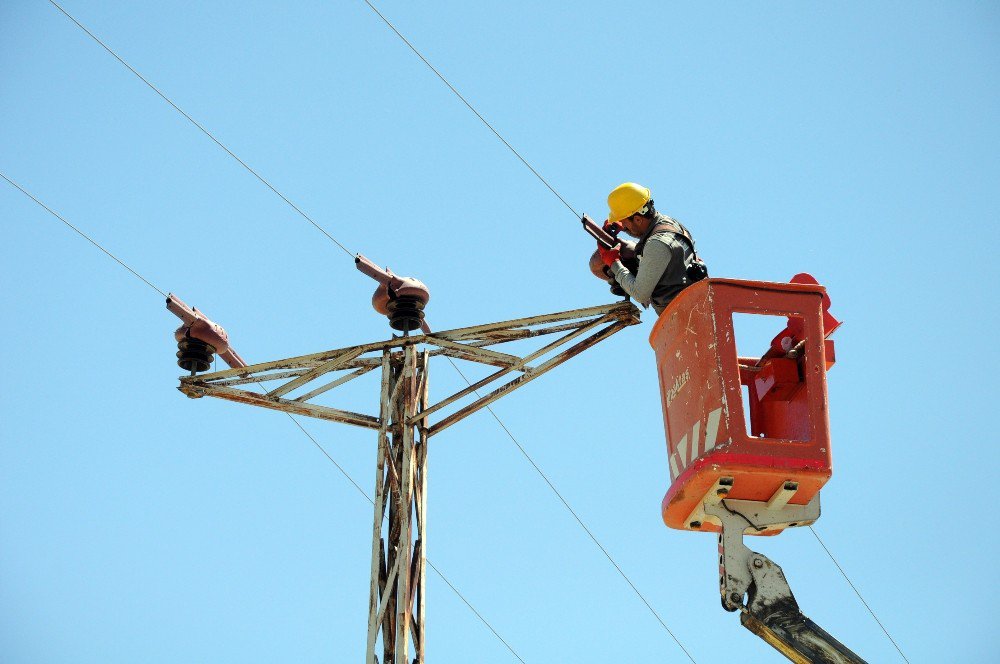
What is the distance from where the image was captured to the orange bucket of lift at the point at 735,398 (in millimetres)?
9508

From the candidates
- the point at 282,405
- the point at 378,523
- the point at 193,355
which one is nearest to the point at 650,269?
the point at 378,523

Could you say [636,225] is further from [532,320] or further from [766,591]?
[766,591]

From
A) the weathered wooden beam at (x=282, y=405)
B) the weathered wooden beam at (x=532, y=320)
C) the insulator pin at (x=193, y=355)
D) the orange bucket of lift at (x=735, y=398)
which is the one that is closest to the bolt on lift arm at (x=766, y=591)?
the orange bucket of lift at (x=735, y=398)

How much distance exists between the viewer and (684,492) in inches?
388

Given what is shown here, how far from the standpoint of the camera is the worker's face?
11.4 meters

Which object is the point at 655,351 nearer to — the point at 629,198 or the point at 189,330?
the point at 629,198

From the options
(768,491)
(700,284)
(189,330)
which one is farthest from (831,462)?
(189,330)

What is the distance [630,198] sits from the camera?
1135 cm

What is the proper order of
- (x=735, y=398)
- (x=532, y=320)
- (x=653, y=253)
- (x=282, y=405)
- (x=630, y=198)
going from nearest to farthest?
(x=735, y=398) → (x=653, y=253) → (x=630, y=198) → (x=532, y=320) → (x=282, y=405)

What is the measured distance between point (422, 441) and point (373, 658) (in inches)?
71.6

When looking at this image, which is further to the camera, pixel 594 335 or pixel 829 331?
pixel 594 335

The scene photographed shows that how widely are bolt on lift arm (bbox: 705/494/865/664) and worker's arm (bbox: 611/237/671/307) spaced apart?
176cm

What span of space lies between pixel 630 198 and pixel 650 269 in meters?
0.79

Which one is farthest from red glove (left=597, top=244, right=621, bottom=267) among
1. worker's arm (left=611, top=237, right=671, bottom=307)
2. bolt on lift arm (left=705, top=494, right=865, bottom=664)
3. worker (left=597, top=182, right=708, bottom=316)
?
bolt on lift arm (left=705, top=494, right=865, bottom=664)
